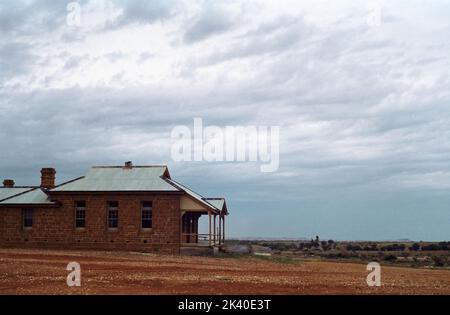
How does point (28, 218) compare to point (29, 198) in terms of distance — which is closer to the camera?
point (28, 218)

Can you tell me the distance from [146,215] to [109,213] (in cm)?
237

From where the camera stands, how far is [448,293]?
53.4 feet

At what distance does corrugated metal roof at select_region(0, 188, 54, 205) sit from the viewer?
124ft

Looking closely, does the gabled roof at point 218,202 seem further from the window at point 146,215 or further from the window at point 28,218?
the window at point 28,218

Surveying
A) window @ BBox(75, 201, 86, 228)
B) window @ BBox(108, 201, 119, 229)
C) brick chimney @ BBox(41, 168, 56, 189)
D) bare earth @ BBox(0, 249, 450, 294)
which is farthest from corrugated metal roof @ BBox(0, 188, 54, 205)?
bare earth @ BBox(0, 249, 450, 294)

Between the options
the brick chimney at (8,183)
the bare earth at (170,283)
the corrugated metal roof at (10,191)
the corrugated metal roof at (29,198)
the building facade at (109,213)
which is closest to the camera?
the bare earth at (170,283)

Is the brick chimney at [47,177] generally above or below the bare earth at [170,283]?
above

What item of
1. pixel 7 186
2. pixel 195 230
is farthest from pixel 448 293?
pixel 7 186

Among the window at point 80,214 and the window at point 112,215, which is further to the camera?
the window at point 80,214

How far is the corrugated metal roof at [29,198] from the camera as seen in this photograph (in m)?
37.7

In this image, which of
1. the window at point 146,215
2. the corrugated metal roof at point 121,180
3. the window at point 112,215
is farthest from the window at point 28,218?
the window at point 146,215

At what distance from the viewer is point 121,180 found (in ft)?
123

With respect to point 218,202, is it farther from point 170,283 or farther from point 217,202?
point 170,283

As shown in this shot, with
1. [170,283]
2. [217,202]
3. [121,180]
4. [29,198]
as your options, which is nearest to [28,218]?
[29,198]
